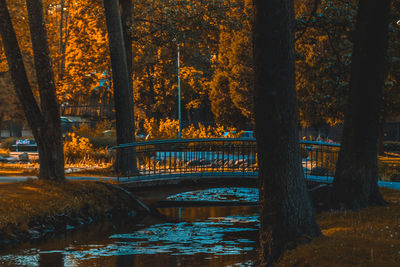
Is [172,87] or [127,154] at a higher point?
[172,87]

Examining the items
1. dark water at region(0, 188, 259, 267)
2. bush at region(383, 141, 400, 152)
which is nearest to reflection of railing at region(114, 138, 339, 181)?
dark water at region(0, 188, 259, 267)

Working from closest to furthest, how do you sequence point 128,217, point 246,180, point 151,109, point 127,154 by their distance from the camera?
point 128,217 → point 246,180 → point 127,154 → point 151,109

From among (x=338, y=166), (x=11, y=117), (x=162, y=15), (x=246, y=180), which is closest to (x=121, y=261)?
(x=338, y=166)

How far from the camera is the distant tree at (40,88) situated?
16188 mm

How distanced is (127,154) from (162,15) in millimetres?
5826

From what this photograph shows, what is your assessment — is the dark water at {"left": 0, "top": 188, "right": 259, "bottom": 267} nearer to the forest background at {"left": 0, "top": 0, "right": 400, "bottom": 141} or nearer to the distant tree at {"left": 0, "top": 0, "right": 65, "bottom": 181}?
the distant tree at {"left": 0, "top": 0, "right": 65, "bottom": 181}

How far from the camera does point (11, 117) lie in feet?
170

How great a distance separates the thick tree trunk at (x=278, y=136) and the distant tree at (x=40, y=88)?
845cm

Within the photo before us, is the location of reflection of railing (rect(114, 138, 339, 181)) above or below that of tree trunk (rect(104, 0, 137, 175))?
below

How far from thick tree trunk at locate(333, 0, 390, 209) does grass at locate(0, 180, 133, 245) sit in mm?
7059

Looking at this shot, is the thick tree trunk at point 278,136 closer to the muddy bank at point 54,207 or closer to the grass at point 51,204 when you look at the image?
the muddy bank at point 54,207

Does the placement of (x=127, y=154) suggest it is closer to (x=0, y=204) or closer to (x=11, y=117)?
(x=0, y=204)

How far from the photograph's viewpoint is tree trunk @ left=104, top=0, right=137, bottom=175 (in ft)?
71.2

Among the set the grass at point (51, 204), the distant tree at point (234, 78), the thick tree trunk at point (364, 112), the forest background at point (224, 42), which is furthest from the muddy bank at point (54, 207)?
the distant tree at point (234, 78)
